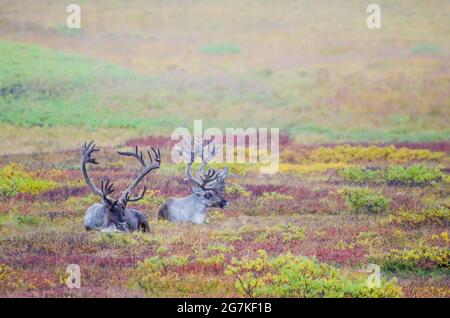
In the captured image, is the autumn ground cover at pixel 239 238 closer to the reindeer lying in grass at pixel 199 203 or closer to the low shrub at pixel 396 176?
the low shrub at pixel 396 176

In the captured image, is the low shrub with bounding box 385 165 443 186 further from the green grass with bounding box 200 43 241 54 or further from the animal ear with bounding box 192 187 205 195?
the green grass with bounding box 200 43 241 54

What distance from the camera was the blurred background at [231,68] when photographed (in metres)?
36.7

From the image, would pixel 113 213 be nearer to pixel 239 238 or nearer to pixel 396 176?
pixel 239 238

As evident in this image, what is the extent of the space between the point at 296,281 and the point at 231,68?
29.5 m

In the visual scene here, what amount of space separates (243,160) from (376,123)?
445 inches

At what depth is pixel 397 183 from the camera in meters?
24.4

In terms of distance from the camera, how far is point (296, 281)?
1375 cm

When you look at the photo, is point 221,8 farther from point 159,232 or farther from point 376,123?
point 159,232

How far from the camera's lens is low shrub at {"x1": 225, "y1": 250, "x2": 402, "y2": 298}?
1339cm

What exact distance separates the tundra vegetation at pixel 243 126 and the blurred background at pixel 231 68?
0.09m

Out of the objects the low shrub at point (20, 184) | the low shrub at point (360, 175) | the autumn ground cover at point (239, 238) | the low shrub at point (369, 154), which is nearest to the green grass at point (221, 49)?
the low shrub at point (369, 154)

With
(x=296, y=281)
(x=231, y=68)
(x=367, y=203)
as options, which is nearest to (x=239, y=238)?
(x=296, y=281)

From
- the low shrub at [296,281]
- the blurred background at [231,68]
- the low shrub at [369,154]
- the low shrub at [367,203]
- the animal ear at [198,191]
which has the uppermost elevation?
the blurred background at [231,68]
